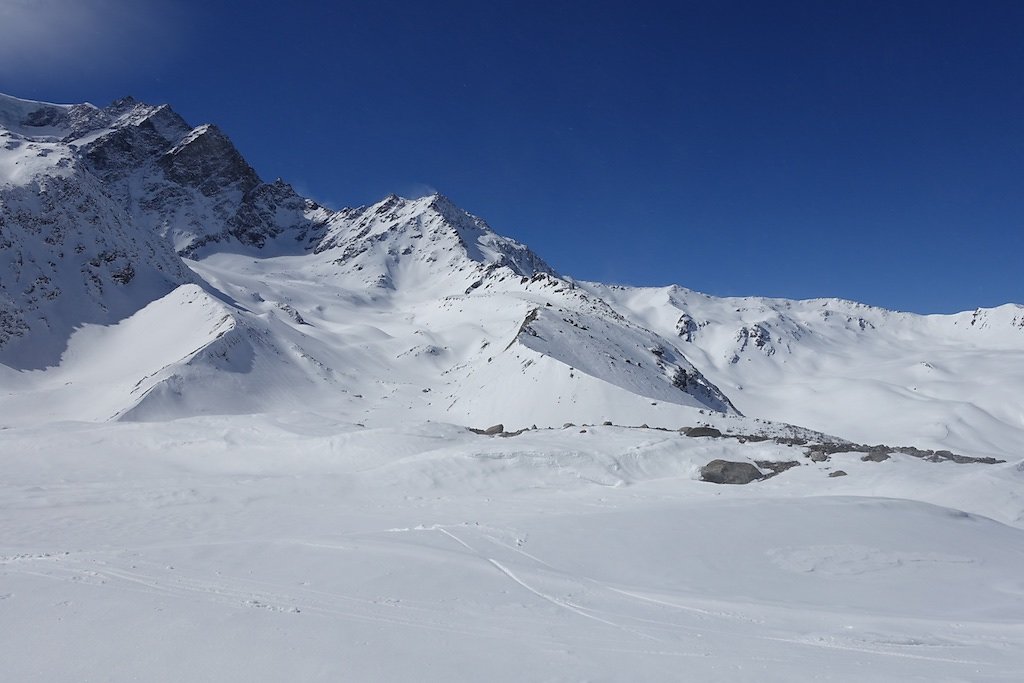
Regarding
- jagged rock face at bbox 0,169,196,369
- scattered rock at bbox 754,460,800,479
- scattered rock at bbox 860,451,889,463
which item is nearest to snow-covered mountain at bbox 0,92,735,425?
jagged rock face at bbox 0,169,196,369

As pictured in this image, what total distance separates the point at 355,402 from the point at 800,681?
42489 millimetres

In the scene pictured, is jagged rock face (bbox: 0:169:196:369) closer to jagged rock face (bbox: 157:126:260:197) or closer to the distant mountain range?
the distant mountain range

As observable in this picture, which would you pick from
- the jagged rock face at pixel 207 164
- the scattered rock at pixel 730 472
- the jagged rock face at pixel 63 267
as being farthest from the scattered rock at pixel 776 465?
the jagged rock face at pixel 207 164

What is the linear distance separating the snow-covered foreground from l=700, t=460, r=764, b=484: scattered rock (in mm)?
570

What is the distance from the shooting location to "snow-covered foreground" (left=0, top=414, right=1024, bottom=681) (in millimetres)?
6613

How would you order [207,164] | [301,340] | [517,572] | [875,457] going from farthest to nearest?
1. [207,164]
2. [301,340]
3. [875,457]
4. [517,572]

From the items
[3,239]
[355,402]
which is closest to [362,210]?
[3,239]

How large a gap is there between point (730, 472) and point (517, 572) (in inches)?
361

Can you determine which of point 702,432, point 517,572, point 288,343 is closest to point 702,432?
point 702,432

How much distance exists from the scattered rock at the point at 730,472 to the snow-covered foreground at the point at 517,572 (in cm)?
57

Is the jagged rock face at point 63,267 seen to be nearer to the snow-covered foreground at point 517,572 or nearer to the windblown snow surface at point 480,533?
the windblown snow surface at point 480,533

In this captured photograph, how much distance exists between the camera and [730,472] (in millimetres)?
16406

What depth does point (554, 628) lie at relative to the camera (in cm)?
761

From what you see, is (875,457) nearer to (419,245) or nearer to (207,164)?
(419,245)
